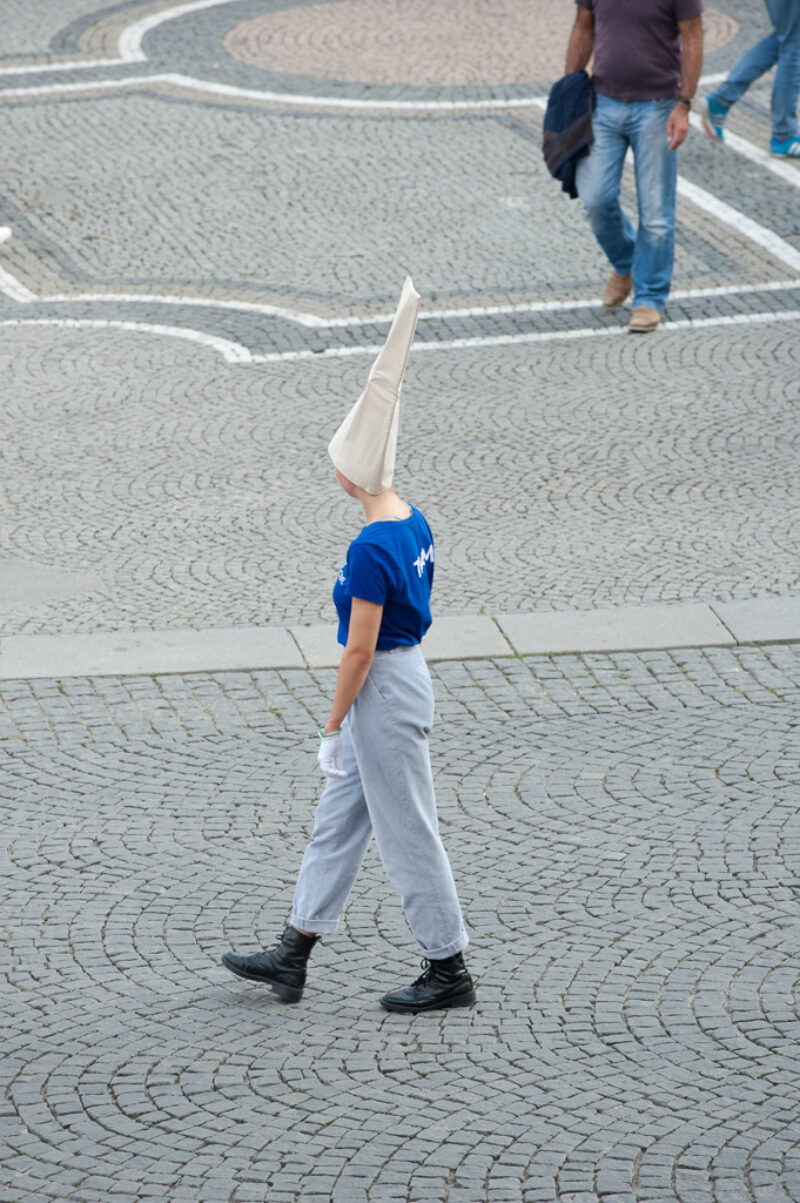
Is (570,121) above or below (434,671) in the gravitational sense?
above

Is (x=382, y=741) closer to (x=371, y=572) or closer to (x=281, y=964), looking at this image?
(x=371, y=572)

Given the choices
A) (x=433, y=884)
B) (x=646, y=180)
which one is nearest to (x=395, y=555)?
(x=433, y=884)

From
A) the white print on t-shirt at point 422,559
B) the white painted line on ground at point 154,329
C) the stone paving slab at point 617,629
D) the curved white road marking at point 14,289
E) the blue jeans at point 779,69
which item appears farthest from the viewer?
the blue jeans at point 779,69

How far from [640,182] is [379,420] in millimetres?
6378

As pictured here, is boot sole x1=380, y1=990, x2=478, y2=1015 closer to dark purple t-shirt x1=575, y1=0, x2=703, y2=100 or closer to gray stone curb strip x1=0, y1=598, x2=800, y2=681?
gray stone curb strip x1=0, y1=598, x2=800, y2=681

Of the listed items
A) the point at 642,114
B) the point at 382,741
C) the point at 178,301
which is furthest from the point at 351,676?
the point at 178,301

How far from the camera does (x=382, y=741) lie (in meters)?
4.67

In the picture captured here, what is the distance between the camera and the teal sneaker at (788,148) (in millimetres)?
13602

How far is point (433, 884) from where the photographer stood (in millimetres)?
4738

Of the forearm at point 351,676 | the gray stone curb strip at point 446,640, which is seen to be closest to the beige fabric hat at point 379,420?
the forearm at point 351,676

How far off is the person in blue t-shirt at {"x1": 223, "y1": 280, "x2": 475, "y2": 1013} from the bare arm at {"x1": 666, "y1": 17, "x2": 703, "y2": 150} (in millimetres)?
5870

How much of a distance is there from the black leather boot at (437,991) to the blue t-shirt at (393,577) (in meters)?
0.92

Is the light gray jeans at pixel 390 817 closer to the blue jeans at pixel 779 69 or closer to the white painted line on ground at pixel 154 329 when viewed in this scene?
the white painted line on ground at pixel 154 329

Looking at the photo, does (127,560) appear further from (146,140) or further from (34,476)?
(146,140)
